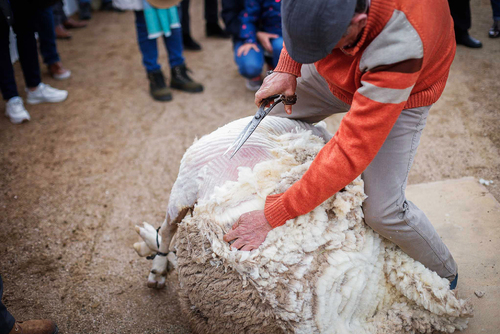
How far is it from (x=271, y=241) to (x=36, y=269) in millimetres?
1365

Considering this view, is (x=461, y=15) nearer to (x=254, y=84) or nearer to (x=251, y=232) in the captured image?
(x=254, y=84)

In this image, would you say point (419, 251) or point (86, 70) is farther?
point (86, 70)

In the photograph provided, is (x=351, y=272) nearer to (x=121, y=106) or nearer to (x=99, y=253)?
(x=99, y=253)

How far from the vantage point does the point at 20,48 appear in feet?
9.89

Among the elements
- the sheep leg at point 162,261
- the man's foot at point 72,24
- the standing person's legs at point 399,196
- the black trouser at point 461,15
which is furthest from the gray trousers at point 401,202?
the man's foot at point 72,24

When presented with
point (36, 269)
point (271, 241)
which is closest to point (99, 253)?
point (36, 269)

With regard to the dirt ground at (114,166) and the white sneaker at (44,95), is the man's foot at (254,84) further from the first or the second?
the white sneaker at (44,95)

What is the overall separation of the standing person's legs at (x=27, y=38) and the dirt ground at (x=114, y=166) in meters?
0.30

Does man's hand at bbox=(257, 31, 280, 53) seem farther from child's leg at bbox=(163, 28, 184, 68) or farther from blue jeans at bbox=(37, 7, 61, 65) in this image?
blue jeans at bbox=(37, 7, 61, 65)

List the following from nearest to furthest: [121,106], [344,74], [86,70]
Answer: [344,74] → [121,106] → [86,70]

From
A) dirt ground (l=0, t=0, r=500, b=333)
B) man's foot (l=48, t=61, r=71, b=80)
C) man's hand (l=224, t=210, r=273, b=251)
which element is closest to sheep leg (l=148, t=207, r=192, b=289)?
dirt ground (l=0, t=0, r=500, b=333)

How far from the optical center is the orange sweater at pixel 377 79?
37.2 inches

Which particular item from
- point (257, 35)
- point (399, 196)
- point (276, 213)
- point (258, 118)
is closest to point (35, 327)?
point (276, 213)

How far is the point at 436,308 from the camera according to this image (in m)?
1.33
